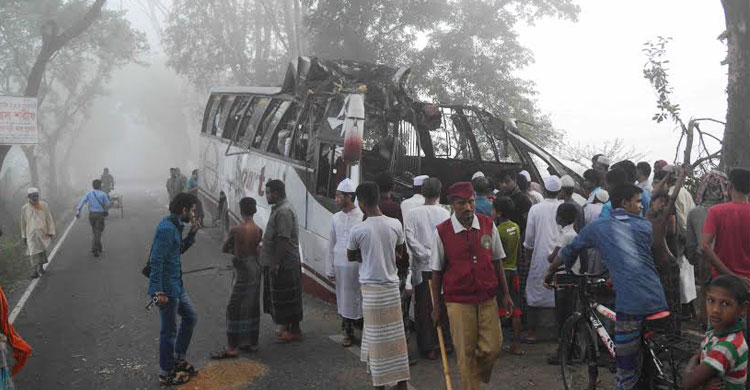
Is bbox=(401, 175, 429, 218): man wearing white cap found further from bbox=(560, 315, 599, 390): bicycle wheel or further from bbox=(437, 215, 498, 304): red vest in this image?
bbox=(560, 315, 599, 390): bicycle wheel

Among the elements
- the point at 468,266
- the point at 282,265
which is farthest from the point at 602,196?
the point at 282,265

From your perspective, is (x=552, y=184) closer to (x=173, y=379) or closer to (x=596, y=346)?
(x=596, y=346)

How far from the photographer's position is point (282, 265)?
23.7 feet

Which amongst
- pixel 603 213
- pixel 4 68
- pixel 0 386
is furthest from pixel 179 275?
pixel 4 68

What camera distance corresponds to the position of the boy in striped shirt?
3.17 m

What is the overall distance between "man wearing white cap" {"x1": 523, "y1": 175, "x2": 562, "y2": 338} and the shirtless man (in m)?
A: 2.95

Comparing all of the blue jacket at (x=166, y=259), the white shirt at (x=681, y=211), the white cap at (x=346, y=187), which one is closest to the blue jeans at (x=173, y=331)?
the blue jacket at (x=166, y=259)

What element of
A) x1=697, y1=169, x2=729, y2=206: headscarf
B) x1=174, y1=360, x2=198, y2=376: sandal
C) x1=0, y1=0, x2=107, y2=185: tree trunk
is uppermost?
x1=0, y1=0, x2=107, y2=185: tree trunk

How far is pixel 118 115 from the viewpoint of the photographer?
86562 mm

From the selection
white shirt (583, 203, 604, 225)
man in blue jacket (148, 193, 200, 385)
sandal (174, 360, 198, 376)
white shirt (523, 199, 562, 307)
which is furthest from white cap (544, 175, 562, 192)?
sandal (174, 360, 198, 376)

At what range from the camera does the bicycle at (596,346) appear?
4.09m

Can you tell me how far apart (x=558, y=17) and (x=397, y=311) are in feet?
58.2

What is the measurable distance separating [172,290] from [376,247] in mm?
1946

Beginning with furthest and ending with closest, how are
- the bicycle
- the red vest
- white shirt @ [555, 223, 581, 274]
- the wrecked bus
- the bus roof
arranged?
1. the bus roof
2. the wrecked bus
3. white shirt @ [555, 223, 581, 274]
4. the red vest
5. the bicycle
